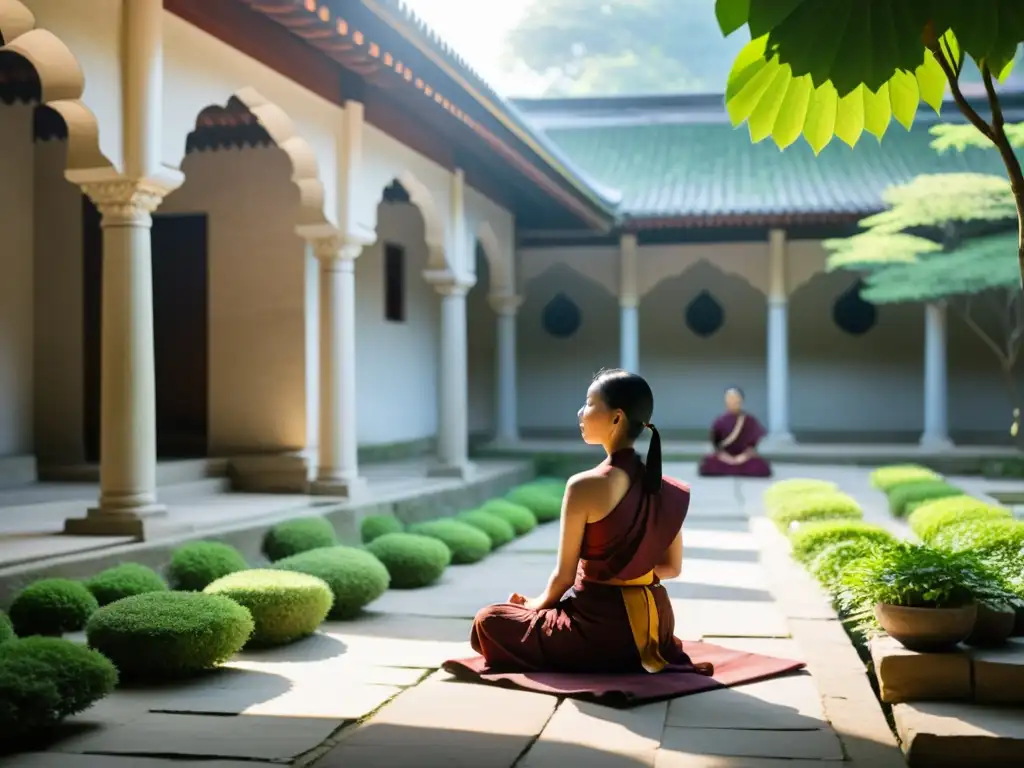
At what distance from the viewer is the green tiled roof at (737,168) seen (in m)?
19.1

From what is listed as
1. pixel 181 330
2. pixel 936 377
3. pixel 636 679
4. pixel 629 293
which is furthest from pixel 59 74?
pixel 936 377

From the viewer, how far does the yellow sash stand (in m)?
4.85

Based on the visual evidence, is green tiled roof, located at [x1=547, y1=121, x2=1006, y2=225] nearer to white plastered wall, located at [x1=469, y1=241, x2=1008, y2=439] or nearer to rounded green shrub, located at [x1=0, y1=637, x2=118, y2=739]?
white plastered wall, located at [x1=469, y1=241, x2=1008, y2=439]

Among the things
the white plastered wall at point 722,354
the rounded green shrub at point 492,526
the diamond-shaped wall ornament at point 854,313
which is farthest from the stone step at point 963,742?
the diamond-shaped wall ornament at point 854,313

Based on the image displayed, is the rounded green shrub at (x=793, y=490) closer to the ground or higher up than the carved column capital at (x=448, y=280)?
closer to the ground

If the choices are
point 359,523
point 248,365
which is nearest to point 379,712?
point 359,523

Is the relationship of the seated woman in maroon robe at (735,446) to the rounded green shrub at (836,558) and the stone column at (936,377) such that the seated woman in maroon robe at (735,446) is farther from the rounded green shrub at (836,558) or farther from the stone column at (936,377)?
the rounded green shrub at (836,558)

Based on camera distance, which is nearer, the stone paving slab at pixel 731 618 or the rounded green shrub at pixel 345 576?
the stone paving slab at pixel 731 618

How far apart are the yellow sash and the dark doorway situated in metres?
8.74

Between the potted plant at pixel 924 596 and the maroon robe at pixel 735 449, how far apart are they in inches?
460

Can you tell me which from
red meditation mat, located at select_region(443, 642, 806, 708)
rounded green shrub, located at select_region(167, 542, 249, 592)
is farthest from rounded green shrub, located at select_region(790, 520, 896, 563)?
rounded green shrub, located at select_region(167, 542, 249, 592)

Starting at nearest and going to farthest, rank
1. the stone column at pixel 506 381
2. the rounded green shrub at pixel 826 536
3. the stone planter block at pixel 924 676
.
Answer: the stone planter block at pixel 924 676 < the rounded green shrub at pixel 826 536 < the stone column at pixel 506 381

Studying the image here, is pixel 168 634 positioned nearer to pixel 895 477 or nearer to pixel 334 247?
pixel 334 247

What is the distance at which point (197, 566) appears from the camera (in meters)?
7.18
